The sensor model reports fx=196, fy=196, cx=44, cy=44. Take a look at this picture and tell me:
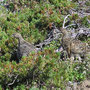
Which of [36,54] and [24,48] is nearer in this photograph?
[36,54]

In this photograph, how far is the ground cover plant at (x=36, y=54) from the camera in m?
4.35

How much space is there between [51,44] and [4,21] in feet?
6.73

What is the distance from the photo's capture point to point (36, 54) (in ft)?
14.7

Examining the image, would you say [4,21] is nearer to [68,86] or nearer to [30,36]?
[30,36]

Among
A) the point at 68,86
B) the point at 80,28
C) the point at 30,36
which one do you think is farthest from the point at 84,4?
the point at 68,86

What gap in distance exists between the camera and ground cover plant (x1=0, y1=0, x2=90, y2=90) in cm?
435

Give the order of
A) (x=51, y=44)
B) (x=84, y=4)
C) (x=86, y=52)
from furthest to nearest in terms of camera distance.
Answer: (x=84, y=4) → (x=51, y=44) → (x=86, y=52)

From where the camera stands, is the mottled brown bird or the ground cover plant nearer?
the ground cover plant

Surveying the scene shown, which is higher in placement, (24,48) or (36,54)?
(36,54)

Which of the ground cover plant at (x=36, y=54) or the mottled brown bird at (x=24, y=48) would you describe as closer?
the ground cover plant at (x=36, y=54)

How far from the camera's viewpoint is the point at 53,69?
4625 mm

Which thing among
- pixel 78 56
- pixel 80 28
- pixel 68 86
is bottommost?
pixel 68 86

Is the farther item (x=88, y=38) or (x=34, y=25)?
(x=34, y=25)

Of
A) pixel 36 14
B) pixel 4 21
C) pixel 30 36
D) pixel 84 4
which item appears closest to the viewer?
pixel 30 36
